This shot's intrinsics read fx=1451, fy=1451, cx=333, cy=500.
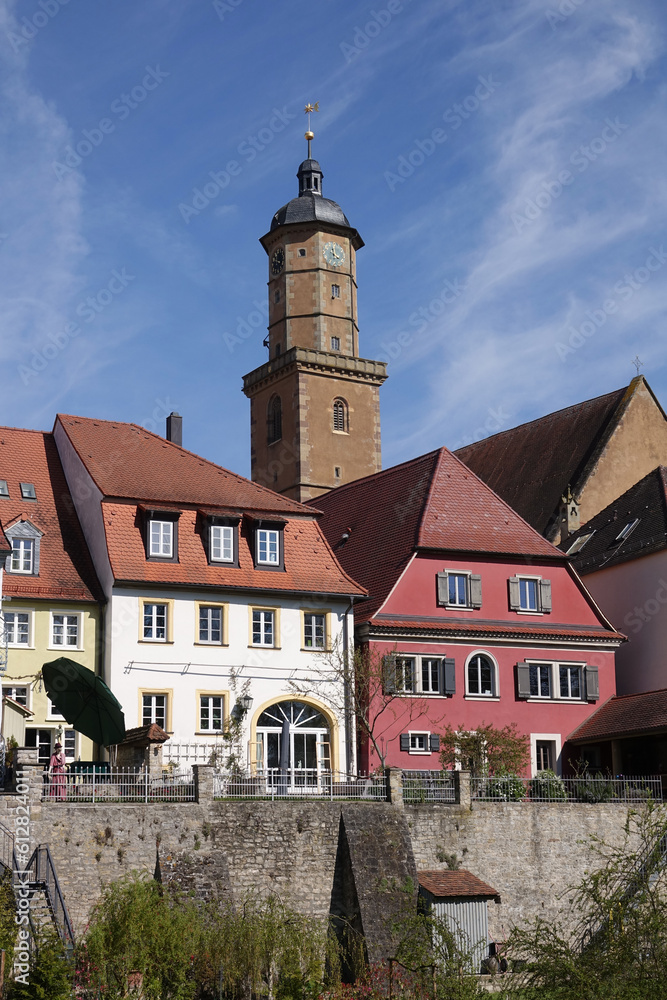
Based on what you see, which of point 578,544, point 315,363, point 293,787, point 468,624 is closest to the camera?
point 293,787

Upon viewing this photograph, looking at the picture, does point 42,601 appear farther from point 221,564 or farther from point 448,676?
point 448,676

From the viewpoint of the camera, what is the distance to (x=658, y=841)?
3397 cm

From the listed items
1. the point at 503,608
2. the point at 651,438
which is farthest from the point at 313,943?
the point at 651,438

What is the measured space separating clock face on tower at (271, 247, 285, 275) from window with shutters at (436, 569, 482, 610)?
107 feet

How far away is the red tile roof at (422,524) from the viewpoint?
42.2 metres

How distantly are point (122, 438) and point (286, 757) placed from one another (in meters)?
10.6

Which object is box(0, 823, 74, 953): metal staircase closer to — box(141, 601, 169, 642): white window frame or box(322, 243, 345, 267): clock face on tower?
box(141, 601, 169, 642): white window frame

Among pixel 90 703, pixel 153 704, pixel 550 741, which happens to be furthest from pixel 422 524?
pixel 90 703

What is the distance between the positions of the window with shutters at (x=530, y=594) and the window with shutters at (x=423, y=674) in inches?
123

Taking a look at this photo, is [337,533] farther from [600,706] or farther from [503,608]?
[600,706]

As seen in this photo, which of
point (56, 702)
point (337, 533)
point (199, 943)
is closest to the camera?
point (199, 943)

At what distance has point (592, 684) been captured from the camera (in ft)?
A: 140

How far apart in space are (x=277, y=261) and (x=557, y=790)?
42.7 meters

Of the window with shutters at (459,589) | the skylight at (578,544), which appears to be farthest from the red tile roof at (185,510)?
the skylight at (578,544)
